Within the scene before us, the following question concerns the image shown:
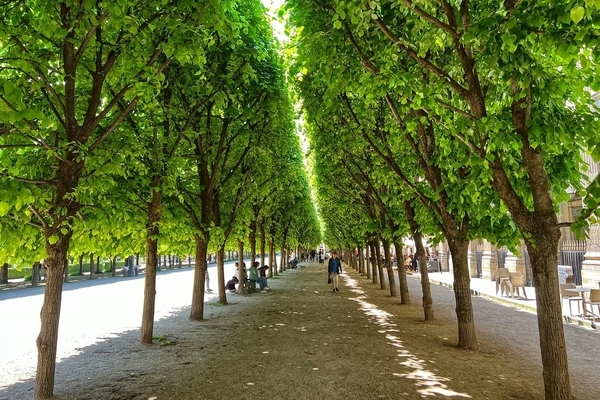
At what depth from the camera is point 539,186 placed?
5.34 m

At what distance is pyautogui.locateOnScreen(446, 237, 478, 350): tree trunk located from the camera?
9.30 m

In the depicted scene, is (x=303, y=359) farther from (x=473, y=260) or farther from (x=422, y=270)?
(x=473, y=260)

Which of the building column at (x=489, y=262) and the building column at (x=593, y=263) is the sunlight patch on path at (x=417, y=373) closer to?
the building column at (x=593, y=263)

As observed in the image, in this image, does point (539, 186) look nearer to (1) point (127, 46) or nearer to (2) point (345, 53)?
(2) point (345, 53)

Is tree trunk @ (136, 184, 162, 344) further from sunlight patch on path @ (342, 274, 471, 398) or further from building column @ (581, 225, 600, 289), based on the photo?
building column @ (581, 225, 600, 289)

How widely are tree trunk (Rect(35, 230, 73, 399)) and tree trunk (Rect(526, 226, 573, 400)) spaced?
7493 mm

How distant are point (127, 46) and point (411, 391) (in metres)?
7.69

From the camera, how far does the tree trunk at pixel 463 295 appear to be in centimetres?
930

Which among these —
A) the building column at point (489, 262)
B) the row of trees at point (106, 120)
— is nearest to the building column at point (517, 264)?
the building column at point (489, 262)

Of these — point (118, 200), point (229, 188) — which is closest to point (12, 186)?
point (118, 200)

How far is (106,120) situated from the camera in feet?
31.1

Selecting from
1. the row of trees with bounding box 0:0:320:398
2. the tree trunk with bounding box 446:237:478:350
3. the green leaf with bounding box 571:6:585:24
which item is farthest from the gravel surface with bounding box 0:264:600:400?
the green leaf with bounding box 571:6:585:24

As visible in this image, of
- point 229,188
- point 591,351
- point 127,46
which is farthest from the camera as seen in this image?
point 229,188

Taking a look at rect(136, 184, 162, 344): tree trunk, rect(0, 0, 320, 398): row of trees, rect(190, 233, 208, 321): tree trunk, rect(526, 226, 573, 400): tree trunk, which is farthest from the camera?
rect(190, 233, 208, 321): tree trunk
